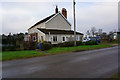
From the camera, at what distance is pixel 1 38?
50.1 ft

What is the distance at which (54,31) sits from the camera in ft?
77.2

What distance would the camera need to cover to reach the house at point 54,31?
21.7 m

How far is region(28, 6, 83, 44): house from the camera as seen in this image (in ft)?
71.1

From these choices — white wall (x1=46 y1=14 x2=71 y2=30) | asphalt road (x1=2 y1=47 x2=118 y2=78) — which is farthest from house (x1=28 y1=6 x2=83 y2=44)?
asphalt road (x1=2 y1=47 x2=118 y2=78)

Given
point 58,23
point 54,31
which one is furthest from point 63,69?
point 58,23

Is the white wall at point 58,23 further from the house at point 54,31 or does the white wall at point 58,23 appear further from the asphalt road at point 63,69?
the asphalt road at point 63,69

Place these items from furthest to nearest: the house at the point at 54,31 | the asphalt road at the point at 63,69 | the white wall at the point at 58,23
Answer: the white wall at the point at 58,23
the house at the point at 54,31
the asphalt road at the point at 63,69

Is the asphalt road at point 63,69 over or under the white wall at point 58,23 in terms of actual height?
under

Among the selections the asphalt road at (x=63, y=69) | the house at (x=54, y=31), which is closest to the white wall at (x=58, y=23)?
the house at (x=54, y=31)

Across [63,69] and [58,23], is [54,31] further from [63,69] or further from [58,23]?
[63,69]

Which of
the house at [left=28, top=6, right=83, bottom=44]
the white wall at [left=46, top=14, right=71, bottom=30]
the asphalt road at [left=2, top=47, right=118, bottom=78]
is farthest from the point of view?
the white wall at [left=46, top=14, right=71, bottom=30]

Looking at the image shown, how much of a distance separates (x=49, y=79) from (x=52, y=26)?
22.4 m

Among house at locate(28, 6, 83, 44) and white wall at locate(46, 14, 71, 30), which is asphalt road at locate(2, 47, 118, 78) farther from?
white wall at locate(46, 14, 71, 30)

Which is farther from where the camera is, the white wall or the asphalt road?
the white wall
